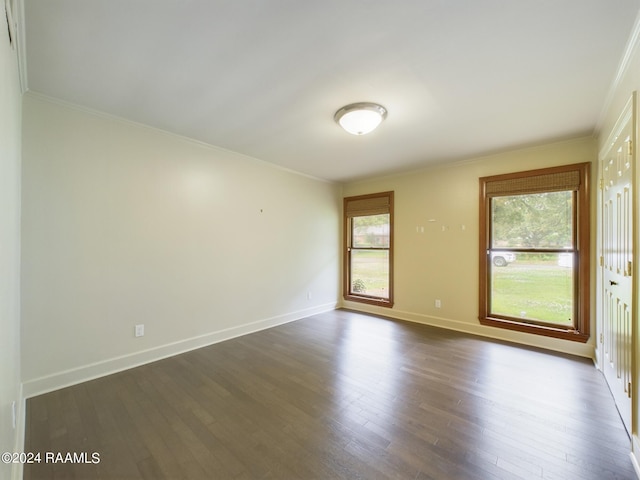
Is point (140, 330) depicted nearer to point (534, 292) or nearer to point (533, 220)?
point (534, 292)

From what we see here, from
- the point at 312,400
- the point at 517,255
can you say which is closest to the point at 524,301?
the point at 517,255

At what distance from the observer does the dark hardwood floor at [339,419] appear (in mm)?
1546

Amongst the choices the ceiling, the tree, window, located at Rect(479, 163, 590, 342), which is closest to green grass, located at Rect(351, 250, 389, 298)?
window, located at Rect(479, 163, 590, 342)

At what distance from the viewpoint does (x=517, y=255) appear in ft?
11.9

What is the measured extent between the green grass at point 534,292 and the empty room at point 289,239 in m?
0.03

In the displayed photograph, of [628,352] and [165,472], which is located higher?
[628,352]

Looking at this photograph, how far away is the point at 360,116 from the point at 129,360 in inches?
131

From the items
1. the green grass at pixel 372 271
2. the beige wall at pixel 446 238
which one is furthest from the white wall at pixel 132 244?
the beige wall at pixel 446 238

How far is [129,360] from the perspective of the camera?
274 centimetres

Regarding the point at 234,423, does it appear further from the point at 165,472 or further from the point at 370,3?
the point at 370,3

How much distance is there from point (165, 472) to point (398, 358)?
2298 mm

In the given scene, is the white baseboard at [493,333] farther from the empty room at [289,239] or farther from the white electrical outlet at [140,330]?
the white electrical outlet at [140,330]

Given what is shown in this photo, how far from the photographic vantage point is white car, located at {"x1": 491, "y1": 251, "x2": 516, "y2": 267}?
366 centimetres

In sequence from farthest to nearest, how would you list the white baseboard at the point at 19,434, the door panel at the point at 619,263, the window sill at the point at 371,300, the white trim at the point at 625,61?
the window sill at the point at 371,300 < the door panel at the point at 619,263 < the white trim at the point at 625,61 < the white baseboard at the point at 19,434
